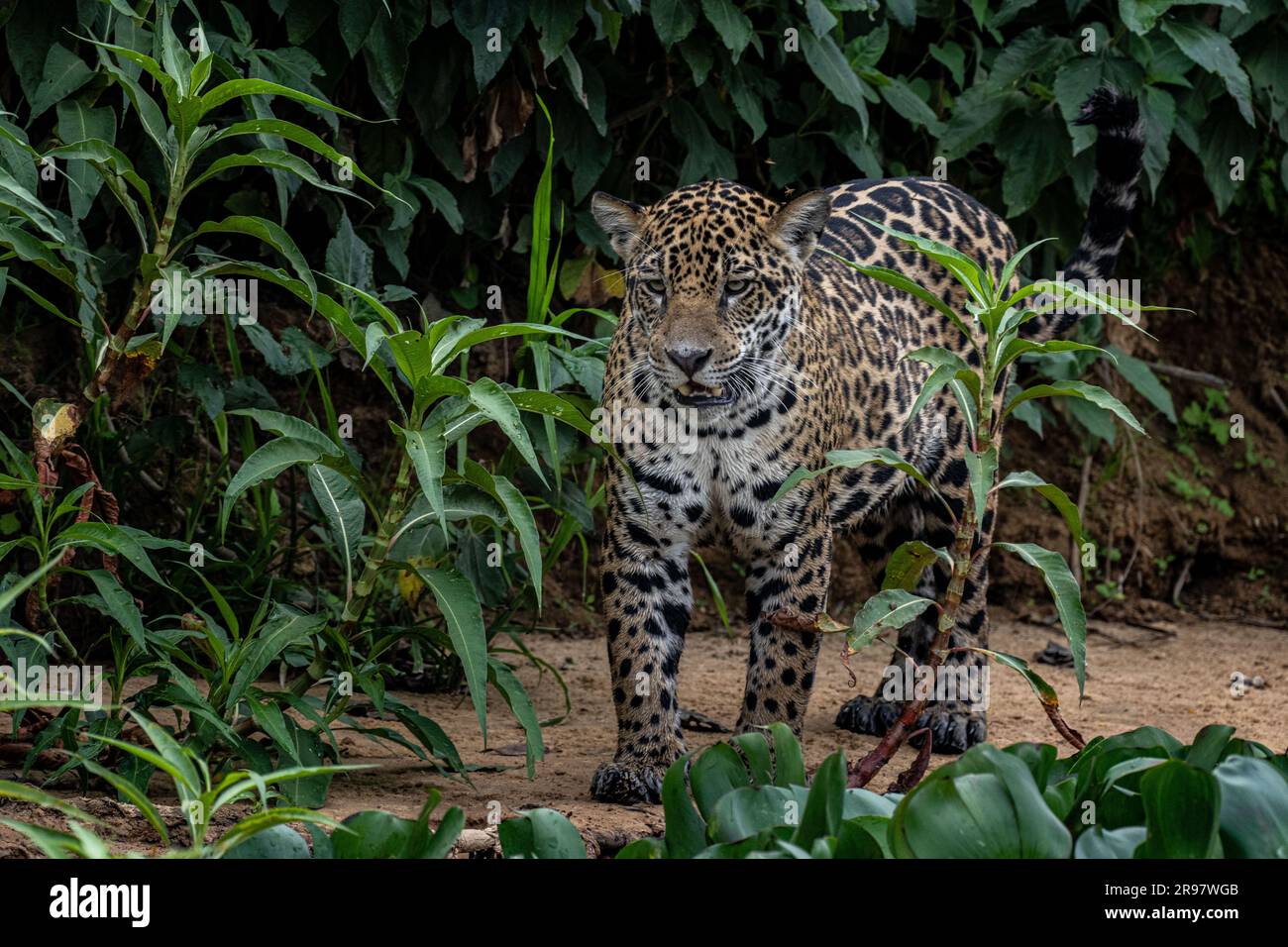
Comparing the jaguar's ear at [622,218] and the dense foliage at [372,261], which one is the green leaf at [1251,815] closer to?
the dense foliage at [372,261]

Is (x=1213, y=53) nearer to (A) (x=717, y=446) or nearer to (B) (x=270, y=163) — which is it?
(A) (x=717, y=446)

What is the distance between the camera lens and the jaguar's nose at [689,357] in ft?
17.0

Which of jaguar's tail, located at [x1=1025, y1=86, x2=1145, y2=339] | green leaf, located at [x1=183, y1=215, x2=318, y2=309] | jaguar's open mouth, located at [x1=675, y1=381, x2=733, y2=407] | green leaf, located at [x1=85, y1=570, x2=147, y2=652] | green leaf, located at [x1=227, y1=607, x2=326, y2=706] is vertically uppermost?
jaguar's tail, located at [x1=1025, y1=86, x2=1145, y2=339]

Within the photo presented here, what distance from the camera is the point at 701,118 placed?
25.0 ft

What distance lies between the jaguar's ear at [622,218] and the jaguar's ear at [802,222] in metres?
0.47

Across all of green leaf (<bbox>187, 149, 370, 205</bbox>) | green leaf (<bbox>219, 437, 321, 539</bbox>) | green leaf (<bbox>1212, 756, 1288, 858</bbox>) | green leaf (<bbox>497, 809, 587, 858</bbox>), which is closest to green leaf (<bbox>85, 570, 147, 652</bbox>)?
green leaf (<bbox>219, 437, 321, 539</bbox>)

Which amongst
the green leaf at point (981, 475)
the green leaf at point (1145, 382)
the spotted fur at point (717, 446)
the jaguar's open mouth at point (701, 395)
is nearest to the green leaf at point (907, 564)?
the green leaf at point (981, 475)

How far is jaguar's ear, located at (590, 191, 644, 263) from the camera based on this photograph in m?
5.63

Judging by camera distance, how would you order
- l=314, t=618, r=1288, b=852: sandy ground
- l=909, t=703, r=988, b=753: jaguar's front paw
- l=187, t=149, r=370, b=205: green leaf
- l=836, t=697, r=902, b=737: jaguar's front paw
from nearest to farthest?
1. l=187, t=149, r=370, b=205: green leaf
2. l=314, t=618, r=1288, b=852: sandy ground
3. l=909, t=703, r=988, b=753: jaguar's front paw
4. l=836, t=697, r=902, b=737: jaguar's front paw

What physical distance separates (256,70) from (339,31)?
0.59m

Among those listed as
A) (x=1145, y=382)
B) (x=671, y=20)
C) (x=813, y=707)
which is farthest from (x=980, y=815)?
(x=1145, y=382)

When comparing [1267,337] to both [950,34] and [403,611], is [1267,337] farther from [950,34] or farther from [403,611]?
[403,611]

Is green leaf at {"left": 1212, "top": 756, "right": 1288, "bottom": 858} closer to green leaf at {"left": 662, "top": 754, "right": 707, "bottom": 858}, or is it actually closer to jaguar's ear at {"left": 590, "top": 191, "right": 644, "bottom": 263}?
green leaf at {"left": 662, "top": 754, "right": 707, "bottom": 858}
